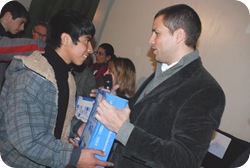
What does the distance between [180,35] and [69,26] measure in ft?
2.03

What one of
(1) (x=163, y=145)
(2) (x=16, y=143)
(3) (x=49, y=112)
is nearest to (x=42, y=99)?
(3) (x=49, y=112)

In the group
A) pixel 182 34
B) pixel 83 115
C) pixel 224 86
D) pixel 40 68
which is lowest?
pixel 83 115

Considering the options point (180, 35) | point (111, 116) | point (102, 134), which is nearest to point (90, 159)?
point (102, 134)

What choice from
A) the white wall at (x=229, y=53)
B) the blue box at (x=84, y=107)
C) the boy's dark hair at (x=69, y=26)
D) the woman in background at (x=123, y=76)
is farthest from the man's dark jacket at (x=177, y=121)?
the woman in background at (x=123, y=76)

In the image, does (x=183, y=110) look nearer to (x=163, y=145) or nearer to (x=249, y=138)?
(x=163, y=145)

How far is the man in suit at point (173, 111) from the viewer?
1.07m

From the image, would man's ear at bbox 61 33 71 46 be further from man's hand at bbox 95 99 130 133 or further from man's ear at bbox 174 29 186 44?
man's ear at bbox 174 29 186 44

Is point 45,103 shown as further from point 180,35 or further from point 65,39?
point 180,35

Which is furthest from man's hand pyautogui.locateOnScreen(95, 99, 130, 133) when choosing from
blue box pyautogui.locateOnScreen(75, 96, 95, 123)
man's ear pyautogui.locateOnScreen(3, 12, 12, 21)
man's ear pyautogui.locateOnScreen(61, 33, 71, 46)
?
man's ear pyautogui.locateOnScreen(3, 12, 12, 21)

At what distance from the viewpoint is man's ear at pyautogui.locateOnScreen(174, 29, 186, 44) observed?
1384 millimetres

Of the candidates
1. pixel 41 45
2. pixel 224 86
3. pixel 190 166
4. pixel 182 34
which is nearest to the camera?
pixel 190 166

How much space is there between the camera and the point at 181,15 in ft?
4.59

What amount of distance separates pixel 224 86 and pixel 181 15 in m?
1.24

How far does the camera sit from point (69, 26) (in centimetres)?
138
